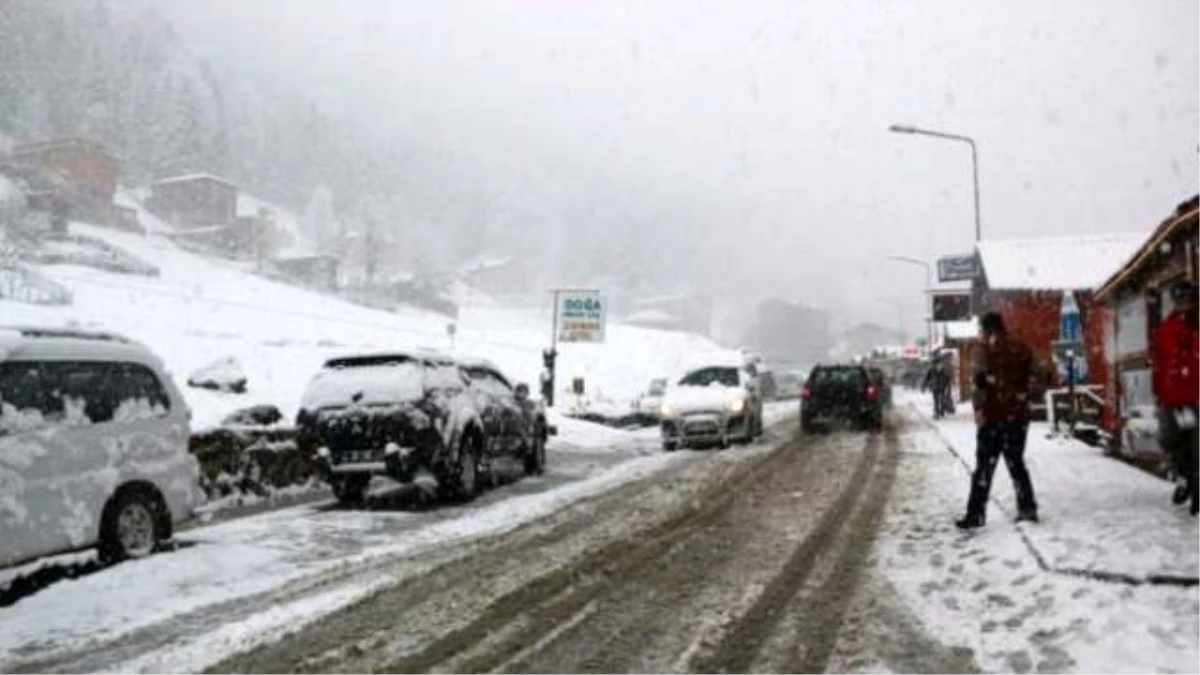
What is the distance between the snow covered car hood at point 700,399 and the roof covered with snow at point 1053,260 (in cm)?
1914

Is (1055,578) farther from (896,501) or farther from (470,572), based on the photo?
(896,501)

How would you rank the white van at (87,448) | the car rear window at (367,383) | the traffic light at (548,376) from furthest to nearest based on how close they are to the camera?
Result: the traffic light at (548,376) → the car rear window at (367,383) → the white van at (87,448)

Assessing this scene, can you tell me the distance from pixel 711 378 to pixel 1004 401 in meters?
14.3

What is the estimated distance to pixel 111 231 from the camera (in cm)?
7844

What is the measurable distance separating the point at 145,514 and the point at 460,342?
205 feet

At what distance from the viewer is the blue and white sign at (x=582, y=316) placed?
39688 millimetres

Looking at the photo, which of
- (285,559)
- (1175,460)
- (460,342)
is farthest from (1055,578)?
(460,342)

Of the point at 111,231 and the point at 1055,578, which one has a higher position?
the point at 111,231

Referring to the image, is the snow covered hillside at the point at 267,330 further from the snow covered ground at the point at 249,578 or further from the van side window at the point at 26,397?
the van side window at the point at 26,397

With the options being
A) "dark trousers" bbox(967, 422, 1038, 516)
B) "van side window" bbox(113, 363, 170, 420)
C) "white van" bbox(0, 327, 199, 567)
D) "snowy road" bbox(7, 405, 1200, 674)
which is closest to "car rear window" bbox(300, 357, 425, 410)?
"snowy road" bbox(7, 405, 1200, 674)

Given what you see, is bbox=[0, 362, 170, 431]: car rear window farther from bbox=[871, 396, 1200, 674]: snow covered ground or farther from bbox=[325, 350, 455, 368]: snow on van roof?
bbox=[871, 396, 1200, 674]: snow covered ground

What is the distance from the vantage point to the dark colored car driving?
1055 inches

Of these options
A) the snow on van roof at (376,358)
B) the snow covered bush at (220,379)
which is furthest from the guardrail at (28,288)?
the snow on van roof at (376,358)

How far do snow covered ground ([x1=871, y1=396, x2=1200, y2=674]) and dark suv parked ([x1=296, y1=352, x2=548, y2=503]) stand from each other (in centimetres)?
543
